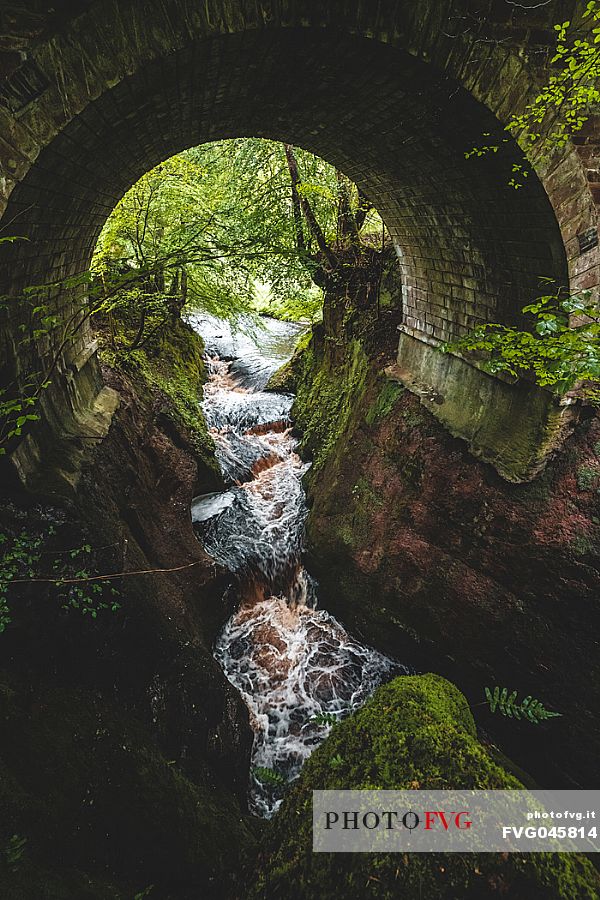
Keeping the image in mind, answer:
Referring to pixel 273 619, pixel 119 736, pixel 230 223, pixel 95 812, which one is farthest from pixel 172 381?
pixel 95 812

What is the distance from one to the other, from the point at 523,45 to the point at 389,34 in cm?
98

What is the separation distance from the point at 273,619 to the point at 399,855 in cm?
473

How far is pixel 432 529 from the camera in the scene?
17.1 ft

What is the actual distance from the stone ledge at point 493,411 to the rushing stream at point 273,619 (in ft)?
8.90

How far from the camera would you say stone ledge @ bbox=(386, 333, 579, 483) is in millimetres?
4102

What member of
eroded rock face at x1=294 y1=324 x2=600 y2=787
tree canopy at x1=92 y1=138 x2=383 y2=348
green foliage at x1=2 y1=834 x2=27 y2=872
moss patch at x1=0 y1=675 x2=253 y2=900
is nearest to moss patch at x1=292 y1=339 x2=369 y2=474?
eroded rock face at x1=294 y1=324 x2=600 y2=787

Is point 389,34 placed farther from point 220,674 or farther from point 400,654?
point 400,654

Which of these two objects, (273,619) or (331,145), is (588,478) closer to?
(273,619)

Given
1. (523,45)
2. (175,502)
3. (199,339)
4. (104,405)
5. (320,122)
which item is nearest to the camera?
(523,45)

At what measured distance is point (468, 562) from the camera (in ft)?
15.8

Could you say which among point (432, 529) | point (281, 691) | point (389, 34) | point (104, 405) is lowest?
point (281, 691)

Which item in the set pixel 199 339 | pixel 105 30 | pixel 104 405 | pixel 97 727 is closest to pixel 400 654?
pixel 97 727

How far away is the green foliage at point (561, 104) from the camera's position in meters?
3.07

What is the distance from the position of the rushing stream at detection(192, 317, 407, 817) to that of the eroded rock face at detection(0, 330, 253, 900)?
558mm
